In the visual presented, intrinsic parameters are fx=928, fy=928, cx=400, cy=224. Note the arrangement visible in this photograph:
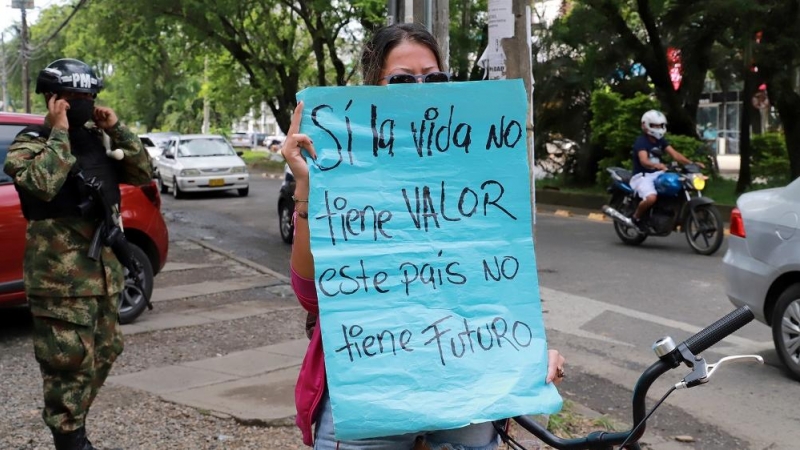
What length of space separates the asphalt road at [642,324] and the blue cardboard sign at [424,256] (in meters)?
3.20

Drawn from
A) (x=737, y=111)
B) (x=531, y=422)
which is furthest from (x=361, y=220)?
(x=737, y=111)

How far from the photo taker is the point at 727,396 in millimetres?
5895

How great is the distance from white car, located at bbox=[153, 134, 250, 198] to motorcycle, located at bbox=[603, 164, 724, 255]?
11882mm

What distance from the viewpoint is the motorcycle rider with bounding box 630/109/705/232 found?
38.8 ft

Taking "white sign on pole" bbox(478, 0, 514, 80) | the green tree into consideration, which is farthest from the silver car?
the green tree

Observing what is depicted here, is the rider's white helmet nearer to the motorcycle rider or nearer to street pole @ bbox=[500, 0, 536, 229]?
the motorcycle rider

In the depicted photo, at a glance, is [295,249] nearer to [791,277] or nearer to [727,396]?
[727,396]

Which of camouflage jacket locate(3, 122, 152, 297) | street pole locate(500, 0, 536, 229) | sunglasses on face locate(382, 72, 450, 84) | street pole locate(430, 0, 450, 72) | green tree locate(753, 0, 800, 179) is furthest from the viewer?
green tree locate(753, 0, 800, 179)

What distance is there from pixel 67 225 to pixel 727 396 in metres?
4.10

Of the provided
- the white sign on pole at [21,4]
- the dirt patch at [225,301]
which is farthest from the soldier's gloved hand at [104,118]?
the white sign on pole at [21,4]

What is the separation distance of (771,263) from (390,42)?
491 cm

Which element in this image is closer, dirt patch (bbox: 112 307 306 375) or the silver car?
the silver car

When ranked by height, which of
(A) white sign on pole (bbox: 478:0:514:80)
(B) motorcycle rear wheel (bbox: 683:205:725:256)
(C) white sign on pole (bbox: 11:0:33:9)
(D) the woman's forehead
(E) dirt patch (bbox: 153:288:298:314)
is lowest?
(E) dirt patch (bbox: 153:288:298:314)

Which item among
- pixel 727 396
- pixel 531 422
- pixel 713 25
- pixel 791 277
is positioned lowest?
pixel 727 396
